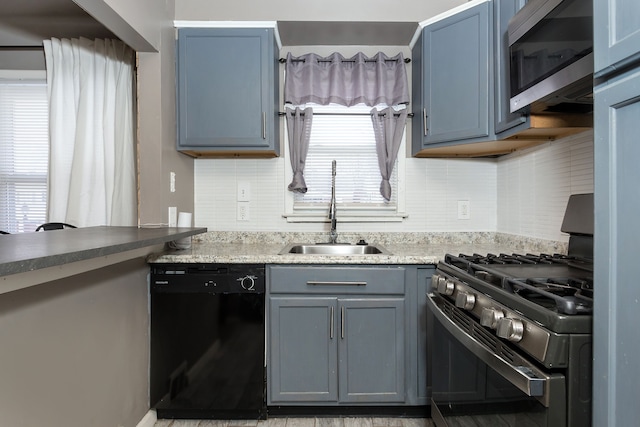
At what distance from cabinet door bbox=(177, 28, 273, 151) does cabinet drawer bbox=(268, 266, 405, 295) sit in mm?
853

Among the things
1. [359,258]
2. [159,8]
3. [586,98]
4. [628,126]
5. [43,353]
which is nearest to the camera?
[628,126]

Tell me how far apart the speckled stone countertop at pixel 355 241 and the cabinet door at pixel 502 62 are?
0.68 metres

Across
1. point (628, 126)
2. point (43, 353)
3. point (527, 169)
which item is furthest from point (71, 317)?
point (527, 169)

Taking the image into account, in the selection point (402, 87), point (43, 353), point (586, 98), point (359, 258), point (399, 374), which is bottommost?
point (399, 374)

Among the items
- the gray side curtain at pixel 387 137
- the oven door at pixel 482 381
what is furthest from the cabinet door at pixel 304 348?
the gray side curtain at pixel 387 137

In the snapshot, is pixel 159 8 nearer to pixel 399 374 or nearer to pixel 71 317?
pixel 71 317

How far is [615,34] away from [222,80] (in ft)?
6.05

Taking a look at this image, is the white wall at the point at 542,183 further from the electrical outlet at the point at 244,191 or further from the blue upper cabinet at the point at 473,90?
the electrical outlet at the point at 244,191

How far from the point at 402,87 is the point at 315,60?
0.60 metres

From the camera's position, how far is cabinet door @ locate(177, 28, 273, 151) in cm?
212

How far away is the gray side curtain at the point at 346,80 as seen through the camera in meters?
2.35

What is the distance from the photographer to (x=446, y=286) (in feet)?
4.66

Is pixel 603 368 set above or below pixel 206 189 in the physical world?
below

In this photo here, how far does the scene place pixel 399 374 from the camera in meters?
1.84
